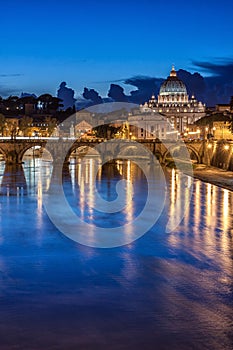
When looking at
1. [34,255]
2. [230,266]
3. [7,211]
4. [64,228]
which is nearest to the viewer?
[230,266]

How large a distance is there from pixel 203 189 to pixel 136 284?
80.2 feet

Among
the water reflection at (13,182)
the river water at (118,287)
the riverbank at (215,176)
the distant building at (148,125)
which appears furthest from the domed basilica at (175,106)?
the river water at (118,287)

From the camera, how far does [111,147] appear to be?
70.1m

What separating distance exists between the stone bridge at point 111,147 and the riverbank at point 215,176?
3310mm

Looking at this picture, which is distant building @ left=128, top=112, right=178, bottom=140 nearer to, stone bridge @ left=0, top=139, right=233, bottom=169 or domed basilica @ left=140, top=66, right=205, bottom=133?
domed basilica @ left=140, top=66, right=205, bottom=133

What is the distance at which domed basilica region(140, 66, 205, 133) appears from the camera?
137 m

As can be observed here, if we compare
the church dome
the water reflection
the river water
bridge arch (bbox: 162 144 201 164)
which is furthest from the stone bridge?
the church dome

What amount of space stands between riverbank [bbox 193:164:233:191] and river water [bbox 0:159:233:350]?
13.9 meters

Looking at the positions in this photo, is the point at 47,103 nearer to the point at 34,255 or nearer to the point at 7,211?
the point at 7,211

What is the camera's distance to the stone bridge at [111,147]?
205 feet

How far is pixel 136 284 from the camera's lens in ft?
52.9

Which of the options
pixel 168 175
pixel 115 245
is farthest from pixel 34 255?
pixel 168 175

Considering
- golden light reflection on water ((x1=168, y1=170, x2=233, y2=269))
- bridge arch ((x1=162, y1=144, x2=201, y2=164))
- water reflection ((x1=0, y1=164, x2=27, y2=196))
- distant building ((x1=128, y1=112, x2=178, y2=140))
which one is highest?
distant building ((x1=128, y1=112, x2=178, y2=140))

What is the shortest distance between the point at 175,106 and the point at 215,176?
97529mm
